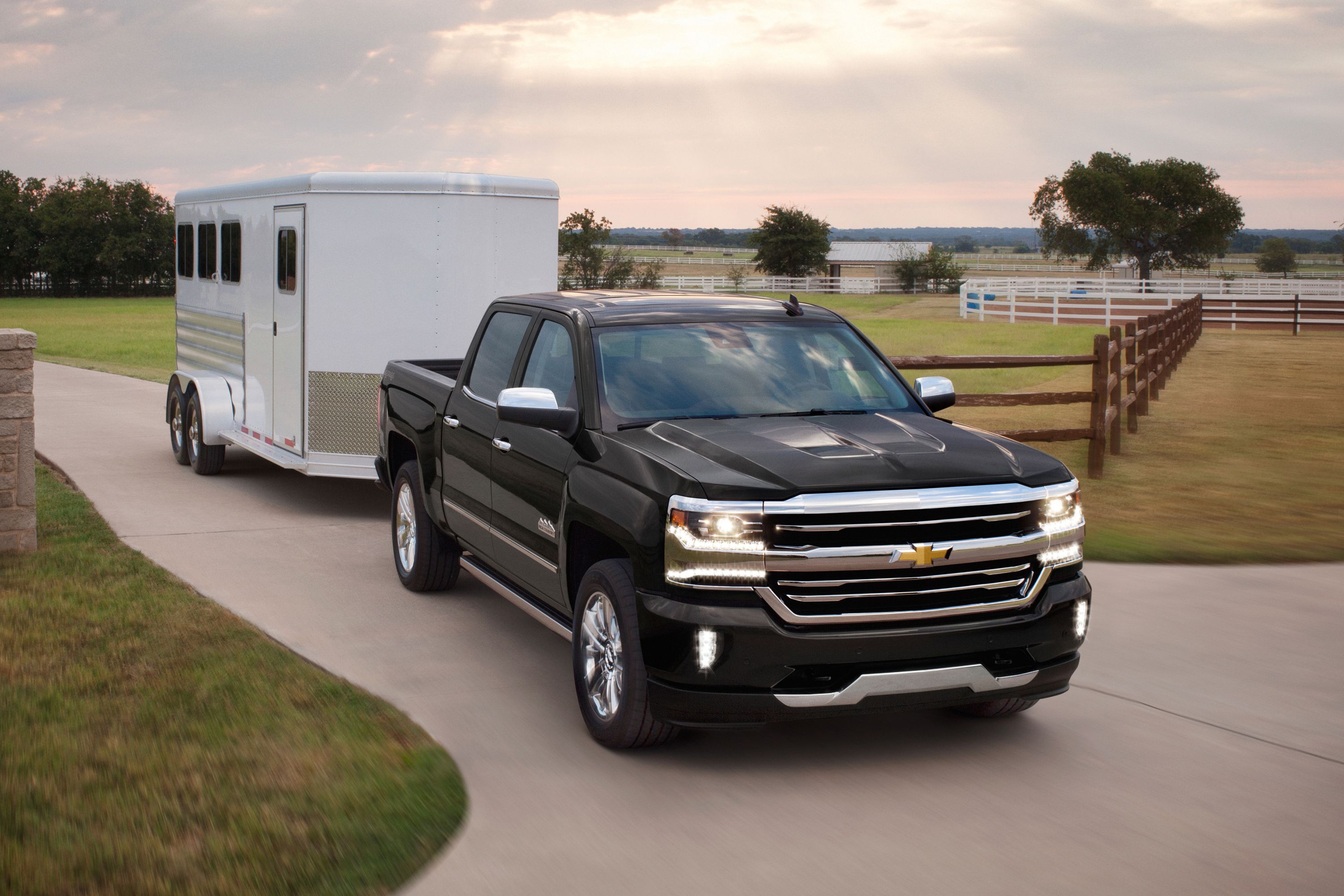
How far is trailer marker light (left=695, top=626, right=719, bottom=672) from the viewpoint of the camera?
492cm

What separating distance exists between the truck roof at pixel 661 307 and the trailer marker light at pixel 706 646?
206 cm

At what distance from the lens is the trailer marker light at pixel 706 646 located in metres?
4.92

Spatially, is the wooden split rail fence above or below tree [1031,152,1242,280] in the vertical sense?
below

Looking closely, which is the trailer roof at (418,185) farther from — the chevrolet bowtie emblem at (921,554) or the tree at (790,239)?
the tree at (790,239)

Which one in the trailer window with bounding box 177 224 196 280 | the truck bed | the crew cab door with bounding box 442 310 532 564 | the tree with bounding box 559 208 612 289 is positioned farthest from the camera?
the tree with bounding box 559 208 612 289

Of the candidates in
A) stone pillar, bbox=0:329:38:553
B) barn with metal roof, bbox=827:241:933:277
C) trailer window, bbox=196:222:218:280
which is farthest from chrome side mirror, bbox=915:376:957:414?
barn with metal roof, bbox=827:241:933:277

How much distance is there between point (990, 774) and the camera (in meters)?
5.23

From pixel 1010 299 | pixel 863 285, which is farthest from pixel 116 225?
pixel 1010 299

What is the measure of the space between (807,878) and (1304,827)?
1803 mm

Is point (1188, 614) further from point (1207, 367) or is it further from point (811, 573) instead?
point (1207, 367)

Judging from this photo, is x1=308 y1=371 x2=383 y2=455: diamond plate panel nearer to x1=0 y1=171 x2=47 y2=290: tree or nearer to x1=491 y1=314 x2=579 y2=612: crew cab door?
x1=491 y1=314 x2=579 y2=612: crew cab door

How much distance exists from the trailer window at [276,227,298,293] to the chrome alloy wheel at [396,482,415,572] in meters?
3.01

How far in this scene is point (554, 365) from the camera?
6750 mm

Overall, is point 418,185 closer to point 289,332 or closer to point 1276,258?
point 289,332
